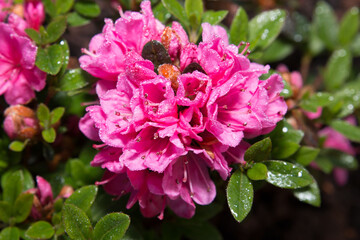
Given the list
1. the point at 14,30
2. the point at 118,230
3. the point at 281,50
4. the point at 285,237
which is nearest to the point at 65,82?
the point at 14,30

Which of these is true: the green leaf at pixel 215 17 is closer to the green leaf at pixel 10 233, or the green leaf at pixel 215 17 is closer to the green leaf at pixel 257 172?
the green leaf at pixel 257 172

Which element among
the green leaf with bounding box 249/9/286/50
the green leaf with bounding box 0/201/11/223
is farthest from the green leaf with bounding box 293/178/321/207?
the green leaf with bounding box 0/201/11/223

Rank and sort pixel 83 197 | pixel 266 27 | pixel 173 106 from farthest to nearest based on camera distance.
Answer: pixel 266 27, pixel 83 197, pixel 173 106

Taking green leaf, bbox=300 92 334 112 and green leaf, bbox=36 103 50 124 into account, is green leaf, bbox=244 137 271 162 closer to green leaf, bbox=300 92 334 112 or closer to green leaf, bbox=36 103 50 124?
green leaf, bbox=300 92 334 112

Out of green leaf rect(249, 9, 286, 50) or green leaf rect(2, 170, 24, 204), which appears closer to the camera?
green leaf rect(2, 170, 24, 204)

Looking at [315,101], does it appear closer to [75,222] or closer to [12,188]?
A: [75,222]

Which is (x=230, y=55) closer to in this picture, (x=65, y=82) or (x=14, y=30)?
(x=65, y=82)

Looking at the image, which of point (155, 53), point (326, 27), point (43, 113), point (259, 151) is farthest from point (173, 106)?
point (326, 27)
